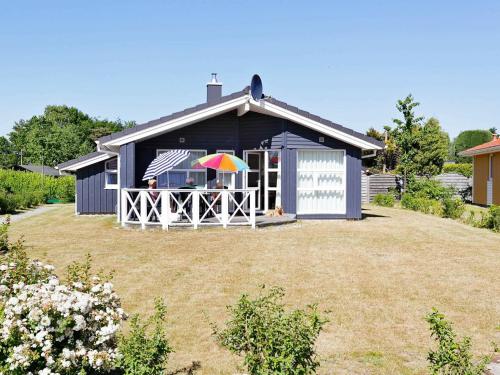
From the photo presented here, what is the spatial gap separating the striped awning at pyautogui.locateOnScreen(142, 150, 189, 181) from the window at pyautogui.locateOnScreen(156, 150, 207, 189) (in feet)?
2.53

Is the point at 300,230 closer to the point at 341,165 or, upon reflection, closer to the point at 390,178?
the point at 341,165

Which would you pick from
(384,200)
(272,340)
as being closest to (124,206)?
(272,340)

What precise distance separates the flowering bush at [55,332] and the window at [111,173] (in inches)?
653

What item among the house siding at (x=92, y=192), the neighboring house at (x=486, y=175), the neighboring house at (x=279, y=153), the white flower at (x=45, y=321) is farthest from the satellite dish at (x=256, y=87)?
the neighboring house at (x=486, y=175)

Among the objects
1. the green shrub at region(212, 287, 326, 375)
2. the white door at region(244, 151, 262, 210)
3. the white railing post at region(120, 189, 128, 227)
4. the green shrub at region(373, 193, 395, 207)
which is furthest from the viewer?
the green shrub at region(373, 193, 395, 207)

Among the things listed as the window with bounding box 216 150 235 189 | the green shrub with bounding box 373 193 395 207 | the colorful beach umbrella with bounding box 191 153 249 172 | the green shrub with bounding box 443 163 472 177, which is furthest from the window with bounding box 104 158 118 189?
the green shrub with bounding box 443 163 472 177

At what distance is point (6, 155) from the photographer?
3017 inches

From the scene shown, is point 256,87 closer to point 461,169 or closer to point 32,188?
point 32,188

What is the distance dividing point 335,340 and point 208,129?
12008 mm

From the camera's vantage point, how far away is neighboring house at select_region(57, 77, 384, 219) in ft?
52.4

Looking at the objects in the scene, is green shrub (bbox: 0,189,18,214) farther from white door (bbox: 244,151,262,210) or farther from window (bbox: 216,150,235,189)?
white door (bbox: 244,151,262,210)

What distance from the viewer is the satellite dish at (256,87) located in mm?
15241

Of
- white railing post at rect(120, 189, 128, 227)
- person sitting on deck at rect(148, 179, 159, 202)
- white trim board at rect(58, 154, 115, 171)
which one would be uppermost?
white trim board at rect(58, 154, 115, 171)

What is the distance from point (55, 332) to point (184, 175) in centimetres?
1300
